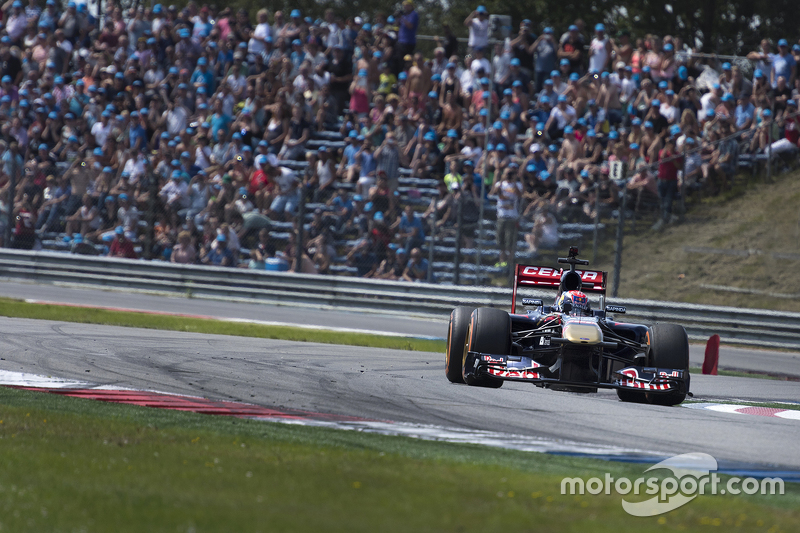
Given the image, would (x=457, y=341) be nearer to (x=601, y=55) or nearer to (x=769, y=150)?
(x=769, y=150)

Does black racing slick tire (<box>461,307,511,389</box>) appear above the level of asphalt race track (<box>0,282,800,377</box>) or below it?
above

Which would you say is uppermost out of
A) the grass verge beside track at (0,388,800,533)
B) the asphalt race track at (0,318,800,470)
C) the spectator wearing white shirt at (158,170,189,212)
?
the spectator wearing white shirt at (158,170,189,212)

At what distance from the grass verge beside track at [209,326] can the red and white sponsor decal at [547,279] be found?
3.29 meters

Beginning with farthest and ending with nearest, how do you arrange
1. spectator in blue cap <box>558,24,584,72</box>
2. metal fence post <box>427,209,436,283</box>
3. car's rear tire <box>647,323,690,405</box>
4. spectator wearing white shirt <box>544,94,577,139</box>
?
spectator in blue cap <box>558,24,584,72</box> < spectator wearing white shirt <box>544,94,577,139</box> < metal fence post <box>427,209,436,283</box> < car's rear tire <box>647,323,690,405</box>

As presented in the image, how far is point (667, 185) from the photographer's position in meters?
14.5

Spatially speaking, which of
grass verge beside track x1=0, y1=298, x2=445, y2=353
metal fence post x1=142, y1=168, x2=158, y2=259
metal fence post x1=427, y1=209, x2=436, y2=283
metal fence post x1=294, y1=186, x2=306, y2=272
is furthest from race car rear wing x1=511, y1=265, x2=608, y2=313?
metal fence post x1=142, y1=168, x2=158, y2=259

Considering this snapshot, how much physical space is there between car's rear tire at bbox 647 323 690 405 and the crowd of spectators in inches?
262

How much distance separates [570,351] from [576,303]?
656mm

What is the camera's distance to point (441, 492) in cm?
452

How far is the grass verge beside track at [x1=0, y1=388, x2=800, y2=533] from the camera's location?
12.9 ft

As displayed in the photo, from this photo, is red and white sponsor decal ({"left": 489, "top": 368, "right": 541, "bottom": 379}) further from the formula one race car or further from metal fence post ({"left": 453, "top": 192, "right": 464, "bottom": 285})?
metal fence post ({"left": 453, "top": 192, "right": 464, "bottom": 285})

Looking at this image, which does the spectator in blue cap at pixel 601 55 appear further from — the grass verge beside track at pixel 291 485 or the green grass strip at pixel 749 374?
the grass verge beside track at pixel 291 485

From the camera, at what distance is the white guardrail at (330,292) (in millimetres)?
14359

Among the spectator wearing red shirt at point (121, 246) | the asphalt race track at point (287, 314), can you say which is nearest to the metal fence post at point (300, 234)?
the asphalt race track at point (287, 314)
